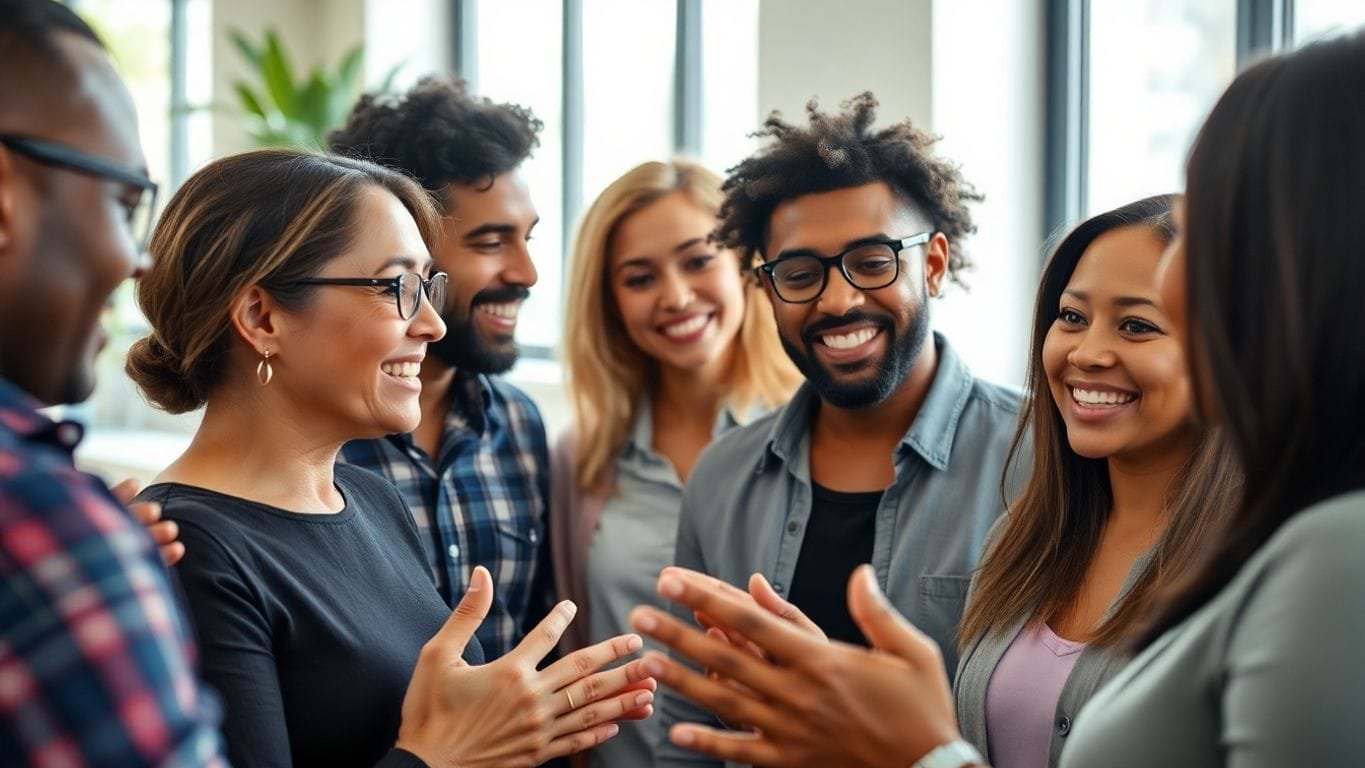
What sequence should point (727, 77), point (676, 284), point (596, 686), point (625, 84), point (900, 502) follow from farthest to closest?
point (625, 84), point (727, 77), point (676, 284), point (900, 502), point (596, 686)

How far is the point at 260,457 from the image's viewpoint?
5.95 feet

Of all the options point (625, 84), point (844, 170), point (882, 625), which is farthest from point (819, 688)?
point (625, 84)

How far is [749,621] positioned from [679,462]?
1.74 m

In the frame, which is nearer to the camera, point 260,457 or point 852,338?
point 260,457

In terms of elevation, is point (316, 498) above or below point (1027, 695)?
above

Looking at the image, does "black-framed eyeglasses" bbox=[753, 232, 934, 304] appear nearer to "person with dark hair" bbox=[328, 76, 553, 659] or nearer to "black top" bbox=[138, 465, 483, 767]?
"person with dark hair" bbox=[328, 76, 553, 659]

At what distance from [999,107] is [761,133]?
1.15 m

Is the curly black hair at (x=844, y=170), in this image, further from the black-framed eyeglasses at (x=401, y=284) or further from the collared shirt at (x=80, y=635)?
the collared shirt at (x=80, y=635)

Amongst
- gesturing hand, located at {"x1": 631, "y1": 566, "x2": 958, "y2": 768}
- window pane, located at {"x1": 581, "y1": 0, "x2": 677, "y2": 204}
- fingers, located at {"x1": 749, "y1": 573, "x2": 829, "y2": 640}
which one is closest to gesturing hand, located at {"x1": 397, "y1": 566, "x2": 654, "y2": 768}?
fingers, located at {"x1": 749, "y1": 573, "x2": 829, "y2": 640}

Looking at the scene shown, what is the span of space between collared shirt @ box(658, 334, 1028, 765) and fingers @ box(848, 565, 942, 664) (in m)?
0.91

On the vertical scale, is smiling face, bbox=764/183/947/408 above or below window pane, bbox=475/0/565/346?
below

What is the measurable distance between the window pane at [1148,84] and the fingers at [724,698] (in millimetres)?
2396

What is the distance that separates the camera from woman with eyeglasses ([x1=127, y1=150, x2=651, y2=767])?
1.63 metres

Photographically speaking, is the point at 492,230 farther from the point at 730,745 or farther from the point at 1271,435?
the point at 1271,435
